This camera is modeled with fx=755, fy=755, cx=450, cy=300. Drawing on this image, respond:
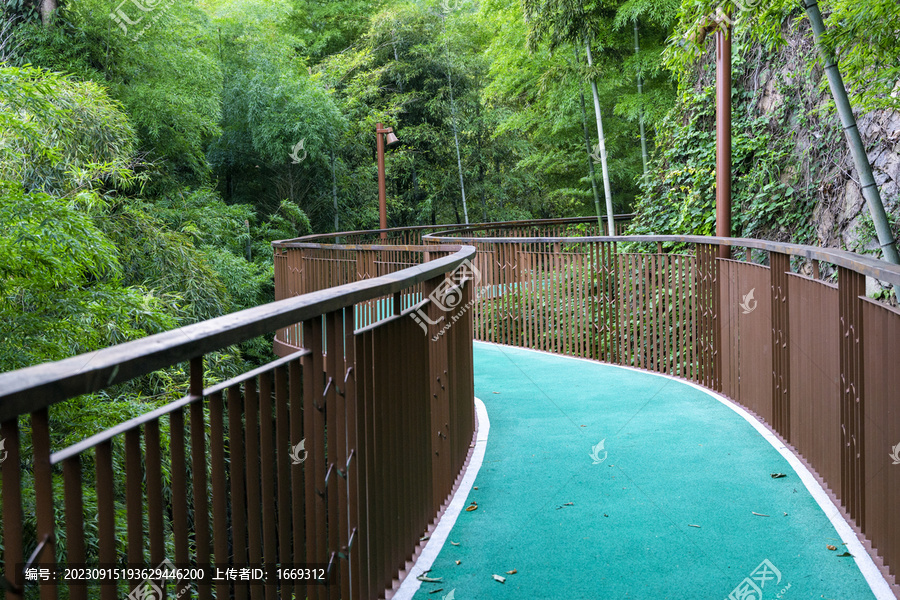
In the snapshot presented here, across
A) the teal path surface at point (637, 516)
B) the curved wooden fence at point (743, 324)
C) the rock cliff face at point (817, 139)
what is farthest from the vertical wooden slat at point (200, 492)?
the rock cliff face at point (817, 139)

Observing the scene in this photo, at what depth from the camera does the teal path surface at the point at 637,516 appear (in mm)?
3090

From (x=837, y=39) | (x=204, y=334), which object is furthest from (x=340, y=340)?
(x=837, y=39)

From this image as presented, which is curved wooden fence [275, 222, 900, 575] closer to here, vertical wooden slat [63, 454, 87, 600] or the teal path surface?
the teal path surface

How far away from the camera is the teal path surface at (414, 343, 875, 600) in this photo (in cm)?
309

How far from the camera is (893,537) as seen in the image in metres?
→ 2.98

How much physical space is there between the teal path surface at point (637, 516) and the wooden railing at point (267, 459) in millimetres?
389

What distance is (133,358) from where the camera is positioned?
1228 mm

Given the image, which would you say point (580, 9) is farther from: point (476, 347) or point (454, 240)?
point (476, 347)

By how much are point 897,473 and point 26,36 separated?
18800mm

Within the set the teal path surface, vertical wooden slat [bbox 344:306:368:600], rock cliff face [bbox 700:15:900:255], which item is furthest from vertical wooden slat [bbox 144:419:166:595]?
rock cliff face [bbox 700:15:900:255]

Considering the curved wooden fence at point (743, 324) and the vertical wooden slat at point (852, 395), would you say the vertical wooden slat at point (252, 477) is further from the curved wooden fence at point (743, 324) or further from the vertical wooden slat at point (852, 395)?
the vertical wooden slat at point (852, 395)

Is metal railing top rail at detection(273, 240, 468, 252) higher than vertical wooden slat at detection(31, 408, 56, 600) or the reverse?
higher

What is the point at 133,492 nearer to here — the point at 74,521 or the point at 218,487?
the point at 74,521

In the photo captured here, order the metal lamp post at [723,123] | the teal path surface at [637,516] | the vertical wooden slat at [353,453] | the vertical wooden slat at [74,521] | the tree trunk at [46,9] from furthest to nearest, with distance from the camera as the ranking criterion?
the tree trunk at [46,9] < the metal lamp post at [723,123] < the teal path surface at [637,516] < the vertical wooden slat at [353,453] < the vertical wooden slat at [74,521]
